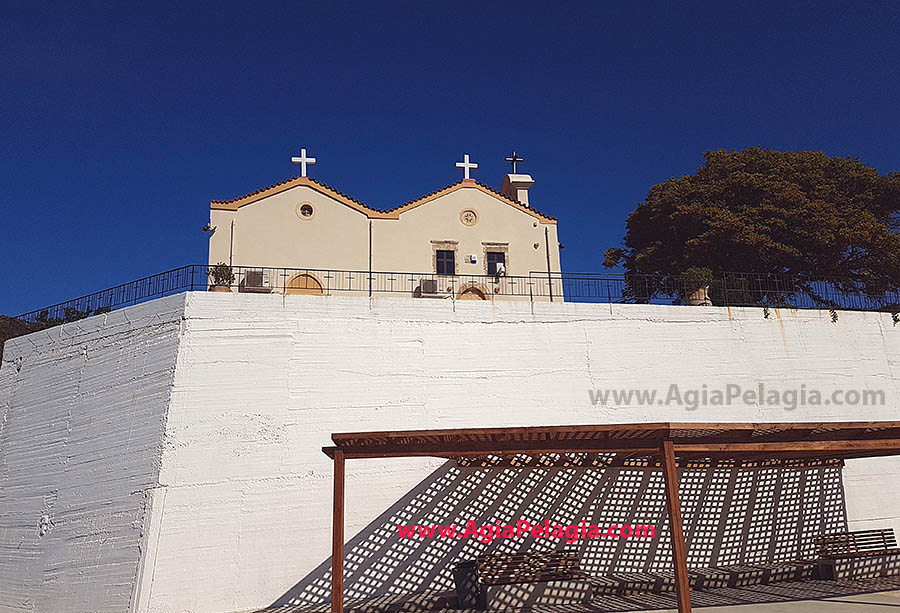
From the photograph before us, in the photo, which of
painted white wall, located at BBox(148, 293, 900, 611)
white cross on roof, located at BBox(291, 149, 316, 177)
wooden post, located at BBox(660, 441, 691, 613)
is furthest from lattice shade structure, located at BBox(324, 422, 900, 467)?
white cross on roof, located at BBox(291, 149, 316, 177)

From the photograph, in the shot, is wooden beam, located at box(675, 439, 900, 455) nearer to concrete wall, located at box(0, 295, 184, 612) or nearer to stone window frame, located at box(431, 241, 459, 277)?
concrete wall, located at box(0, 295, 184, 612)

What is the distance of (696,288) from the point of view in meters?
12.7

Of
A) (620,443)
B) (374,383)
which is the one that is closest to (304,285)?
(374,383)

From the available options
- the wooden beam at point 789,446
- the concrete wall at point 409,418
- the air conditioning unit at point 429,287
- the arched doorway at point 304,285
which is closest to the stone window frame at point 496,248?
the air conditioning unit at point 429,287

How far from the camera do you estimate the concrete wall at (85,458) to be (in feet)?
30.0

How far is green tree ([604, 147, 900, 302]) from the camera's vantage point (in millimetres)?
15992

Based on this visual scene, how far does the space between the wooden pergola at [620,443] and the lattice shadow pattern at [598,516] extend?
2582 millimetres

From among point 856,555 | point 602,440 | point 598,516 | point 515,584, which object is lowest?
point 515,584

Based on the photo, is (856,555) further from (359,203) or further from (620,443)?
(359,203)

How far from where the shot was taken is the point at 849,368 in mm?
12094

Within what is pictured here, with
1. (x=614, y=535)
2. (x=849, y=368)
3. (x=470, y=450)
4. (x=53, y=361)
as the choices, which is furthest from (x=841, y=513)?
(x=53, y=361)

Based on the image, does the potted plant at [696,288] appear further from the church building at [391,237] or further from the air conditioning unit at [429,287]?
the air conditioning unit at [429,287]

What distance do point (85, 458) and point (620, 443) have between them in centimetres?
787

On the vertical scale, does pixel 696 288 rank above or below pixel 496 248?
below
